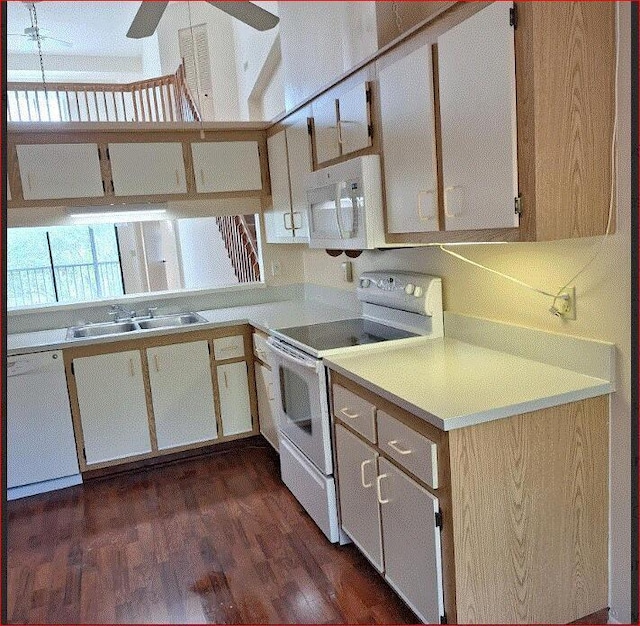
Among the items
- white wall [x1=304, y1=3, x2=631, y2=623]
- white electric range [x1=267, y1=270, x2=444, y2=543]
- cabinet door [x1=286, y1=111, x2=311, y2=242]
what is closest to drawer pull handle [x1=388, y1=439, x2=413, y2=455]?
white electric range [x1=267, y1=270, x2=444, y2=543]

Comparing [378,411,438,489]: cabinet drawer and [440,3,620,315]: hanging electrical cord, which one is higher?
[440,3,620,315]: hanging electrical cord

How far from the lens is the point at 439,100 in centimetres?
177

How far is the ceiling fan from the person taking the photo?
77.0 inches

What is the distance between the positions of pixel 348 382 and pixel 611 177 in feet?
3.70

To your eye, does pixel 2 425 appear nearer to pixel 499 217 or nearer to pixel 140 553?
pixel 499 217

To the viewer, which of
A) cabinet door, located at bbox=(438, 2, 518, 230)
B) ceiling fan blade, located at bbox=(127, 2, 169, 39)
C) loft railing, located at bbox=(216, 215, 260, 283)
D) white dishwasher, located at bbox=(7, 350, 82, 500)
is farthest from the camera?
loft railing, located at bbox=(216, 215, 260, 283)

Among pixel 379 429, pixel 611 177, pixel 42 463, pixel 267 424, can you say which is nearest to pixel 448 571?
pixel 379 429

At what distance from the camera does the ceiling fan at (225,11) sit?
1956 millimetres

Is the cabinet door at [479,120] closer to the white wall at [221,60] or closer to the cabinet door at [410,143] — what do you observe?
the cabinet door at [410,143]

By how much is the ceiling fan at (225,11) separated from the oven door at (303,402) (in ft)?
4.48

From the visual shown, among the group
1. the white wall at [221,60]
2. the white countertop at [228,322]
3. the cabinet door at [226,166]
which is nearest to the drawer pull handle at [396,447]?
the white countertop at [228,322]

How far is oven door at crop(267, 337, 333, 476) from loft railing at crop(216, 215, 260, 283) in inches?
66.2

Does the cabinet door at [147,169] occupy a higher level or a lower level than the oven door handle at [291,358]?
higher

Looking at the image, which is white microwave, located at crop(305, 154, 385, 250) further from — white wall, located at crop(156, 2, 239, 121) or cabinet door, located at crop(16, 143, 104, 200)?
white wall, located at crop(156, 2, 239, 121)
